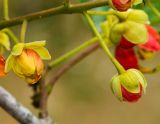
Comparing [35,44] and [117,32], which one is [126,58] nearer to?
[117,32]

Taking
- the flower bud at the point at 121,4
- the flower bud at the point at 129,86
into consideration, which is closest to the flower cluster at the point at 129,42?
the flower bud at the point at 129,86

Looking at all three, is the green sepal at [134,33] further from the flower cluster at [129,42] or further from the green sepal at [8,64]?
the green sepal at [8,64]

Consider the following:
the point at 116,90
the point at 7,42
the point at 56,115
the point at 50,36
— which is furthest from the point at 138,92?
the point at 50,36

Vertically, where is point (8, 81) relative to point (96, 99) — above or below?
above

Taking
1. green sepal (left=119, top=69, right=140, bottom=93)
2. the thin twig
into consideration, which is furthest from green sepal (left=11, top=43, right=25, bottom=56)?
the thin twig

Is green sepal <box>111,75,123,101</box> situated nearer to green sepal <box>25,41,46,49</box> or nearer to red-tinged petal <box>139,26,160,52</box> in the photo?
green sepal <box>25,41,46,49</box>

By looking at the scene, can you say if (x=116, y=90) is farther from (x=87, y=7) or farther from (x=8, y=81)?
(x=8, y=81)
